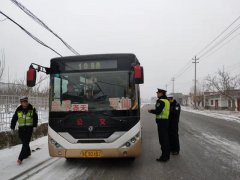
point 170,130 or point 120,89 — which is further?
point 170,130

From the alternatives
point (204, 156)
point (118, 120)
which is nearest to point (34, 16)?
point (118, 120)

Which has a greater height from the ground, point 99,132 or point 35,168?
point 99,132

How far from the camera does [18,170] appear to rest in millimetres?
6668

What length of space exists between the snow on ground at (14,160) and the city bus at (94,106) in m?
0.89

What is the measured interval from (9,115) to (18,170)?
5.50 m

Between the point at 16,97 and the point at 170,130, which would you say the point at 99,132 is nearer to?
the point at 170,130

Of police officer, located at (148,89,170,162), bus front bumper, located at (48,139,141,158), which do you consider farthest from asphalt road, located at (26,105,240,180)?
bus front bumper, located at (48,139,141,158)

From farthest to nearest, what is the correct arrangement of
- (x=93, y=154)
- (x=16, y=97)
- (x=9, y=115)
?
(x=16, y=97) < (x=9, y=115) < (x=93, y=154)

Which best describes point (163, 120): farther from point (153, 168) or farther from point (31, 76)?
point (31, 76)

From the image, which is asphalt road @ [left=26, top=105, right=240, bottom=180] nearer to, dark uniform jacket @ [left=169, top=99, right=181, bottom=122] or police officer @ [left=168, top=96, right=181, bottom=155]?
police officer @ [left=168, top=96, right=181, bottom=155]

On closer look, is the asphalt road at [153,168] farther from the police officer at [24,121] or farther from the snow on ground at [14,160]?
the police officer at [24,121]

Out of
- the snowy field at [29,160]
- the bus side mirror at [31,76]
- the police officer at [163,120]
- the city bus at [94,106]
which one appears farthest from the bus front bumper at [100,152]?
the bus side mirror at [31,76]

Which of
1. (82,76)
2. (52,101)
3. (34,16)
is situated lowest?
(52,101)

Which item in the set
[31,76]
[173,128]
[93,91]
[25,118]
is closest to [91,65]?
[93,91]
